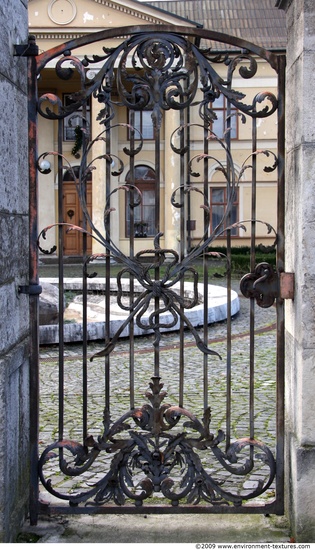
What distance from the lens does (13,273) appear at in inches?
131

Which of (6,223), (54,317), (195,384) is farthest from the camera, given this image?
(54,317)

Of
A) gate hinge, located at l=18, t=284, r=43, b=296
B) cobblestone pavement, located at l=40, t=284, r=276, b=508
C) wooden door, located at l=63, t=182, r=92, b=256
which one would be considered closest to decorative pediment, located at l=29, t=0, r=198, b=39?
wooden door, located at l=63, t=182, r=92, b=256

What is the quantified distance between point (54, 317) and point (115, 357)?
4.49ft

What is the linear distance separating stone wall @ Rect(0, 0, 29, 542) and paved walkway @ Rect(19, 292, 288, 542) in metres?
0.35

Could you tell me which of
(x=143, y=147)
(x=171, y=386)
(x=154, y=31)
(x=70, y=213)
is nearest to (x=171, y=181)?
(x=143, y=147)

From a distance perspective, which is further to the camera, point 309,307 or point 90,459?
point 90,459

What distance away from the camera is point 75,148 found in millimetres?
28953

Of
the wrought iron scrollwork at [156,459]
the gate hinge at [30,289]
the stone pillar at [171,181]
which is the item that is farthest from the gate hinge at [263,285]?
the stone pillar at [171,181]

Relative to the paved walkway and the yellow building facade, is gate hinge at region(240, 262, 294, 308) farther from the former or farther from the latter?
the yellow building facade

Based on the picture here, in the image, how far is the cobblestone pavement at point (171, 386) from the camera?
210 inches

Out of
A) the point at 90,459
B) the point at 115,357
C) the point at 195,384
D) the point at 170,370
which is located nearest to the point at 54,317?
the point at 115,357

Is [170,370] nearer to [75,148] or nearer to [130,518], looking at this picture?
[130,518]

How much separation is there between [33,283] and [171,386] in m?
3.83

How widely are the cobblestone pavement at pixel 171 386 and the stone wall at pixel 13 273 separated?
3.31 ft
